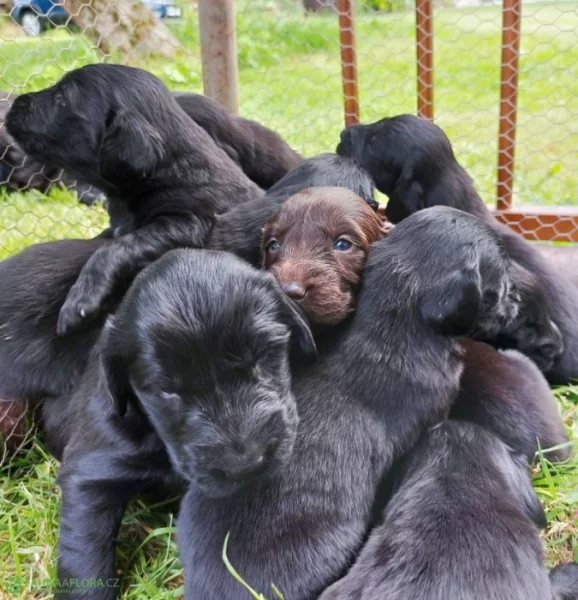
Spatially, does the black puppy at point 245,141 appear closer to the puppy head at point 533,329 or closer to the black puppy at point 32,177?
the black puppy at point 32,177

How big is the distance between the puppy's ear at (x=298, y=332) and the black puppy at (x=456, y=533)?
1.28 feet

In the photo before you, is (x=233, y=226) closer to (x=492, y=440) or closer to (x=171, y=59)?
(x=492, y=440)

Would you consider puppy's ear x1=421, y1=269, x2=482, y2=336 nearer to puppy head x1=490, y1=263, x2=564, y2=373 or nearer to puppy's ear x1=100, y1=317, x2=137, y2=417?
puppy head x1=490, y1=263, x2=564, y2=373

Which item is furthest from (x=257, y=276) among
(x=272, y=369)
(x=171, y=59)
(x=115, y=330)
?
(x=171, y=59)

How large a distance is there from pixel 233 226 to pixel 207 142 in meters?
0.45

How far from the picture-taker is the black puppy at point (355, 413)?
175 centimetres

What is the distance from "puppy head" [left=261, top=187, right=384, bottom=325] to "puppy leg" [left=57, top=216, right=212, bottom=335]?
0.35 meters

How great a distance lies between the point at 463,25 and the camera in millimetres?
6051

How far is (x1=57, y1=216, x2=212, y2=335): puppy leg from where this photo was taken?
2422 mm

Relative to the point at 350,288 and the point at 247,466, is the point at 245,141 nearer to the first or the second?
the point at 350,288

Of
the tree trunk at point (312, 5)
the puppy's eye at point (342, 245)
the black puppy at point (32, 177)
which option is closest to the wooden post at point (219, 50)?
the black puppy at point (32, 177)

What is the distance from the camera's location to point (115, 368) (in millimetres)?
1927

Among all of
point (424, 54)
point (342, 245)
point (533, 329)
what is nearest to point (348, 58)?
point (424, 54)

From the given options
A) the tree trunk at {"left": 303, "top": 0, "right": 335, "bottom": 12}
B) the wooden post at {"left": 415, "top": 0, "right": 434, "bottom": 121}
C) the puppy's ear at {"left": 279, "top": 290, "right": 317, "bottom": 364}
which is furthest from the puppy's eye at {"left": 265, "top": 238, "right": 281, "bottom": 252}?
the tree trunk at {"left": 303, "top": 0, "right": 335, "bottom": 12}
